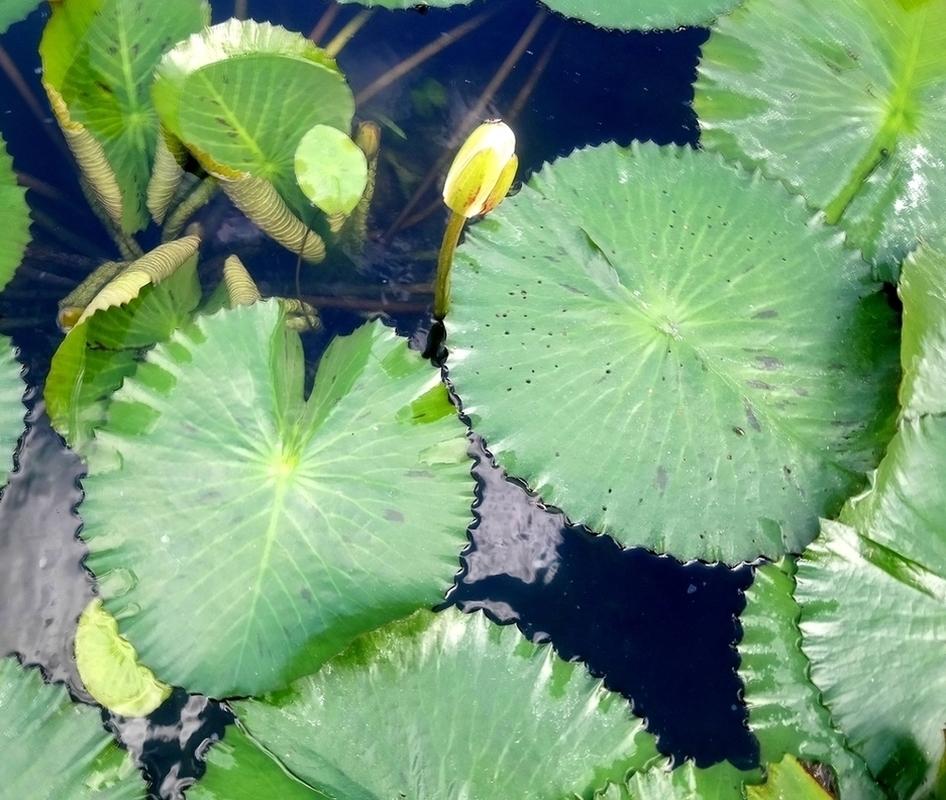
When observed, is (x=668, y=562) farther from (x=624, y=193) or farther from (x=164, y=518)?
(x=164, y=518)

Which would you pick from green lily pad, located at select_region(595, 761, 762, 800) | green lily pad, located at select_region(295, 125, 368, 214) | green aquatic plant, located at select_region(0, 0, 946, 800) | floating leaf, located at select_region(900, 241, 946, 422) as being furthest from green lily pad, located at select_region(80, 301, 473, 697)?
floating leaf, located at select_region(900, 241, 946, 422)

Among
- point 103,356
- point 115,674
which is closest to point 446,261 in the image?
point 103,356

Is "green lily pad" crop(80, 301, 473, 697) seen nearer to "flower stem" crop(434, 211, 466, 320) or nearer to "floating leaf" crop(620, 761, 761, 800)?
"flower stem" crop(434, 211, 466, 320)

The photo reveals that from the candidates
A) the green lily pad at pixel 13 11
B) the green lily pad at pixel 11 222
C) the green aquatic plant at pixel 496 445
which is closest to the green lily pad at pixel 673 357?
the green aquatic plant at pixel 496 445

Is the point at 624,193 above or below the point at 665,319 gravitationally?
above

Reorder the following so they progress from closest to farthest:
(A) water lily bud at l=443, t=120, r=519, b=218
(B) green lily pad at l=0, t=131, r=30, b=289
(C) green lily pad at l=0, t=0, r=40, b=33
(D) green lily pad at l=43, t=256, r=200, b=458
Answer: (A) water lily bud at l=443, t=120, r=519, b=218
(D) green lily pad at l=43, t=256, r=200, b=458
(B) green lily pad at l=0, t=131, r=30, b=289
(C) green lily pad at l=0, t=0, r=40, b=33

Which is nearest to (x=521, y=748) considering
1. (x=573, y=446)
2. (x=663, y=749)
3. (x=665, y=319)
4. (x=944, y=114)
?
(x=663, y=749)

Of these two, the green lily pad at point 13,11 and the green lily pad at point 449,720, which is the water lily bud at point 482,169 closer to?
the green lily pad at point 449,720
